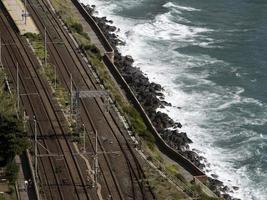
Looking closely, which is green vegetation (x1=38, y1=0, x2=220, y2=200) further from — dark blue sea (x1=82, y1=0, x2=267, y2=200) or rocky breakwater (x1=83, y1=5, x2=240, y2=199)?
dark blue sea (x1=82, y1=0, x2=267, y2=200)

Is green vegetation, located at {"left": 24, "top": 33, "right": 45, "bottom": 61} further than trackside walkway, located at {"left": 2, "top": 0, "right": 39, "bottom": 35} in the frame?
No

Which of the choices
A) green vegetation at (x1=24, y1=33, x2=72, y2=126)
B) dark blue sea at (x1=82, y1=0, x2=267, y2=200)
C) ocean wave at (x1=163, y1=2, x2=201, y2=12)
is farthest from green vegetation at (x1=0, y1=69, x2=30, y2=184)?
ocean wave at (x1=163, y1=2, x2=201, y2=12)

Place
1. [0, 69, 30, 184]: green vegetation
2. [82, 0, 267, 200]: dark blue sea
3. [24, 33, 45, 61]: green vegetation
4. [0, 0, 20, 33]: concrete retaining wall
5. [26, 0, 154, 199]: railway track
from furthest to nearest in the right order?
1. [0, 0, 20, 33]: concrete retaining wall
2. [24, 33, 45, 61]: green vegetation
3. [82, 0, 267, 200]: dark blue sea
4. [26, 0, 154, 199]: railway track
5. [0, 69, 30, 184]: green vegetation

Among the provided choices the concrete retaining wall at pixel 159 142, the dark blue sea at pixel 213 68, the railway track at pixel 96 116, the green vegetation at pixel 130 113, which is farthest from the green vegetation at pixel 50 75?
the dark blue sea at pixel 213 68

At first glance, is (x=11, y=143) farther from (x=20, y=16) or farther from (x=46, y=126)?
(x=20, y=16)

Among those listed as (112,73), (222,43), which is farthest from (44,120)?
(222,43)

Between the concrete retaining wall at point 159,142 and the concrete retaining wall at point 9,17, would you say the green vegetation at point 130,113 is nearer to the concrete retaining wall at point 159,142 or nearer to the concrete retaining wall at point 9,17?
the concrete retaining wall at point 159,142

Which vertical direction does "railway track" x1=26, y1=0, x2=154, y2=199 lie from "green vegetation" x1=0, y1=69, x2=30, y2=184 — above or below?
below
